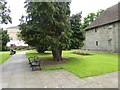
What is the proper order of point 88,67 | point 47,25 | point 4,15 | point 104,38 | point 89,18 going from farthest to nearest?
point 89,18
point 104,38
point 4,15
point 47,25
point 88,67

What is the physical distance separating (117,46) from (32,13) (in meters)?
16.9

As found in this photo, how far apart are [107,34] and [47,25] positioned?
1682cm

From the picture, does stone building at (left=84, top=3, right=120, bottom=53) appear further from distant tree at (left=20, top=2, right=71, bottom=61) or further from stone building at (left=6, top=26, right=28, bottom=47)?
stone building at (left=6, top=26, right=28, bottom=47)

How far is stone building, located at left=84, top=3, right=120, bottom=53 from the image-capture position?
25381 millimetres

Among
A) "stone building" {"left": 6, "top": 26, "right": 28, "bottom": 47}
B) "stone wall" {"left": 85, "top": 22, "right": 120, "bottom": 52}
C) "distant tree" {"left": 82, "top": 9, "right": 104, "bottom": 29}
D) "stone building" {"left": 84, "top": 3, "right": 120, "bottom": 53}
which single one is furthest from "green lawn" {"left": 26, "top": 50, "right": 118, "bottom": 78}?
"stone building" {"left": 6, "top": 26, "right": 28, "bottom": 47}

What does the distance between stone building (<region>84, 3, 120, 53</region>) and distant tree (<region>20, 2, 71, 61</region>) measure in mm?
13545

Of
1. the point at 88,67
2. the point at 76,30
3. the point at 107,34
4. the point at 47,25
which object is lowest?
the point at 88,67

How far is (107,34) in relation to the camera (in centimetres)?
2781

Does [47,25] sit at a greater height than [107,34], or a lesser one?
lesser

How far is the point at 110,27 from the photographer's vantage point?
87.5 feet

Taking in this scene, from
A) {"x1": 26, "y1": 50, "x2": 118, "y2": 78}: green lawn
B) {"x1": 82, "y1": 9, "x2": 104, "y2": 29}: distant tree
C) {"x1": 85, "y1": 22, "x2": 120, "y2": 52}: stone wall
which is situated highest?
{"x1": 82, "y1": 9, "x2": 104, "y2": 29}: distant tree

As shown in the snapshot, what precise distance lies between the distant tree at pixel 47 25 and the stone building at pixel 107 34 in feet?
44.4

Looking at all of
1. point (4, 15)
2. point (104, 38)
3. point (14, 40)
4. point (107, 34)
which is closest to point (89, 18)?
point (104, 38)

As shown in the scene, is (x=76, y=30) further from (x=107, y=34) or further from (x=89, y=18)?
(x=89, y=18)
